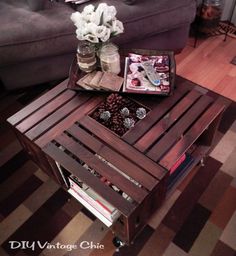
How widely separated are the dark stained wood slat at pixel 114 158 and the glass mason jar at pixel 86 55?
0.32 meters

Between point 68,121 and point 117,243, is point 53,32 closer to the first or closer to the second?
point 68,121

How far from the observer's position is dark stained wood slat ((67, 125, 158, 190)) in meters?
0.91

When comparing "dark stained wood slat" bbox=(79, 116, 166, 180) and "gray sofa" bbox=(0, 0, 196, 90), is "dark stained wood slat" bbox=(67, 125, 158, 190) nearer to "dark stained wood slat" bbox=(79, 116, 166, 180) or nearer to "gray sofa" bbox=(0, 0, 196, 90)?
"dark stained wood slat" bbox=(79, 116, 166, 180)

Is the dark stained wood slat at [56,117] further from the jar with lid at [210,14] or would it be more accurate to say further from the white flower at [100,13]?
the jar with lid at [210,14]

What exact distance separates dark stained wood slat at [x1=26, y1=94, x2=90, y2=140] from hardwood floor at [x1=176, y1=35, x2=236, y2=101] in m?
0.91

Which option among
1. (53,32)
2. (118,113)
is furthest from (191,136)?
(53,32)

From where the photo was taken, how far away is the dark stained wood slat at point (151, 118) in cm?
103

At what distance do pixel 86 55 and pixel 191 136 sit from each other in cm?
57

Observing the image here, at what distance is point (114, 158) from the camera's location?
0.96 metres

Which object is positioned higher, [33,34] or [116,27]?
[116,27]

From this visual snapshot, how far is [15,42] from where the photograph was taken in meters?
1.46

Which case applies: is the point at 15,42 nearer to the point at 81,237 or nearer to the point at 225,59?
the point at 81,237

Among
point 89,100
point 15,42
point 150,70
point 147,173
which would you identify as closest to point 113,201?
point 147,173

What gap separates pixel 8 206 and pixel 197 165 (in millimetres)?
938
